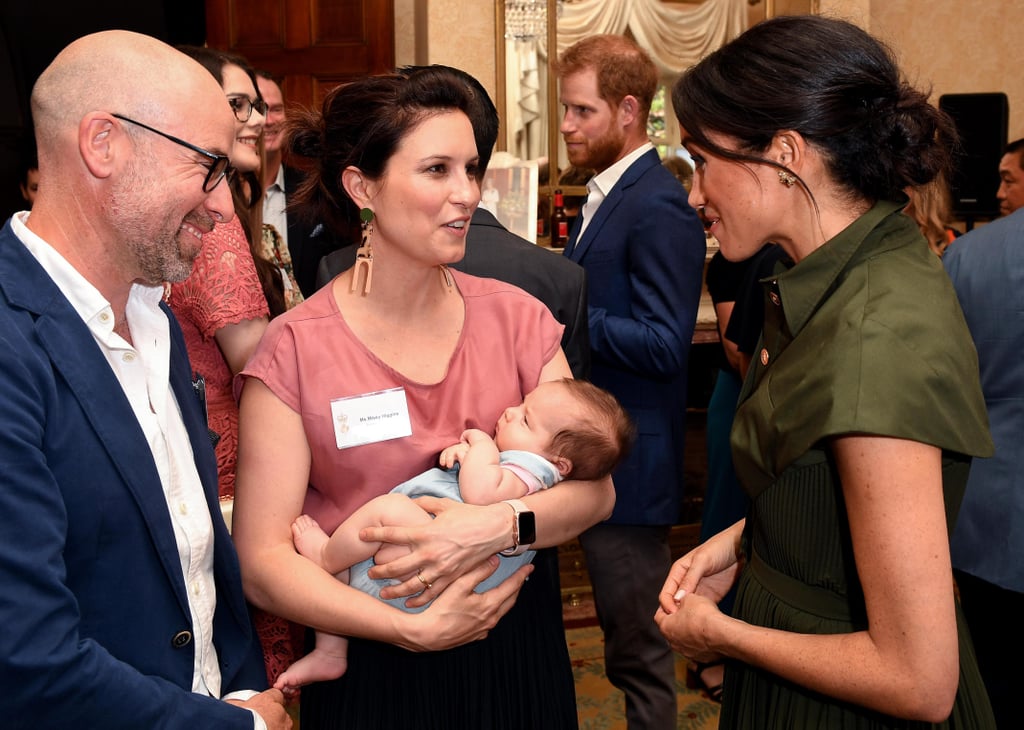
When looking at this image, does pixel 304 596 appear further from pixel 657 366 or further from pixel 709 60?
pixel 657 366

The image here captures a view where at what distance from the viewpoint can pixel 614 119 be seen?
10.8 ft

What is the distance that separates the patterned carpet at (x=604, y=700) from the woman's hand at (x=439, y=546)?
6.56 ft

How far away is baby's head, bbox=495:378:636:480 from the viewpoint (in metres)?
1.81

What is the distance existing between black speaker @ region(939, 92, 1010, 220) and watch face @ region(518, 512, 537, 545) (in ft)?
16.9

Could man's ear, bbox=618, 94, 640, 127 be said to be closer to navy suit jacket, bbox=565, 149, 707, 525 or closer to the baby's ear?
navy suit jacket, bbox=565, 149, 707, 525

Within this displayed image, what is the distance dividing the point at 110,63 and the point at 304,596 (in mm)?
907

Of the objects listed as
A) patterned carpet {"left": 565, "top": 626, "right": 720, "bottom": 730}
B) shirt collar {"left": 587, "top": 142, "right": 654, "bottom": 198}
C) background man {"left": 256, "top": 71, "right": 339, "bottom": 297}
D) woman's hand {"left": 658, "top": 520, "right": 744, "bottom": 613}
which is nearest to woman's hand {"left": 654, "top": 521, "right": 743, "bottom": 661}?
woman's hand {"left": 658, "top": 520, "right": 744, "bottom": 613}

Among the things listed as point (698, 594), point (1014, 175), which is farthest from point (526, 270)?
point (1014, 175)

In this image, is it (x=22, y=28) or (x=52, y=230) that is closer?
(x=52, y=230)

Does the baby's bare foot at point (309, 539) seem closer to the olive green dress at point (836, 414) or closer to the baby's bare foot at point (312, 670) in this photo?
the baby's bare foot at point (312, 670)

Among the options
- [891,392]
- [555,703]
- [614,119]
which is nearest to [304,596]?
[555,703]

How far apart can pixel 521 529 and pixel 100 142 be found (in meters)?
0.93

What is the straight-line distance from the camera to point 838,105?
1365 millimetres

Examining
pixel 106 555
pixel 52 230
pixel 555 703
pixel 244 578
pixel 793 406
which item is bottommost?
pixel 555 703
